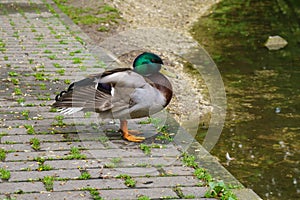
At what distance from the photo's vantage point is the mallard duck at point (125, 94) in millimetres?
5406

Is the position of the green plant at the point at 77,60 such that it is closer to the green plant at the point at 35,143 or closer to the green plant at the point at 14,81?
the green plant at the point at 14,81

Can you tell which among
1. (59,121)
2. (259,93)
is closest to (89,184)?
(59,121)

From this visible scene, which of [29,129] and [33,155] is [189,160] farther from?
[29,129]

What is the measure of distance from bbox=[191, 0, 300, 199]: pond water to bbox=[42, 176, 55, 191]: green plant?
6.56 feet

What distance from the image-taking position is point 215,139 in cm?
718

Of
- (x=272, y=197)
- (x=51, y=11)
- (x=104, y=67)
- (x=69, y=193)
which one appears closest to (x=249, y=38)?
(x=51, y=11)

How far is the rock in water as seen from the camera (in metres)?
11.7

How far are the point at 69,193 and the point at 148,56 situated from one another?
160cm

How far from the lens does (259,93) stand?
8.86 metres

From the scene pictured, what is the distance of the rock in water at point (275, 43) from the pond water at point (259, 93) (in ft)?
0.45

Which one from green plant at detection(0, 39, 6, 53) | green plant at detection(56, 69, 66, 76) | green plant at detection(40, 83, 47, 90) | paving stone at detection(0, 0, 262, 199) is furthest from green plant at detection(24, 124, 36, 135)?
green plant at detection(0, 39, 6, 53)

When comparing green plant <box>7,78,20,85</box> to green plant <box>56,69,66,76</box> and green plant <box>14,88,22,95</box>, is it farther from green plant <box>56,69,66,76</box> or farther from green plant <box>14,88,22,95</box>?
green plant <box>56,69,66,76</box>

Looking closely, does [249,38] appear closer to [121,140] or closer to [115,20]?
[115,20]

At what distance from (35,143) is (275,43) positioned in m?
7.40
